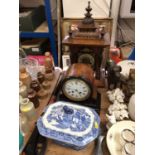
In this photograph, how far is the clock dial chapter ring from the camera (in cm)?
64

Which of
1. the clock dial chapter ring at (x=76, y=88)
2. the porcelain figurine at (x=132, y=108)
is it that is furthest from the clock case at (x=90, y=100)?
the porcelain figurine at (x=132, y=108)

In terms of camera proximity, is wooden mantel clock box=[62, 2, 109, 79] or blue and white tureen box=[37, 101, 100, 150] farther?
wooden mantel clock box=[62, 2, 109, 79]

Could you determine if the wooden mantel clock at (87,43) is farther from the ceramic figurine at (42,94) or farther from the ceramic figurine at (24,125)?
the ceramic figurine at (24,125)

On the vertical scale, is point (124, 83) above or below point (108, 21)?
below

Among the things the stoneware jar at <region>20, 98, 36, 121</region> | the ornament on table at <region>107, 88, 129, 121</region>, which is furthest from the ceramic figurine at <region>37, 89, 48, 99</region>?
the ornament on table at <region>107, 88, 129, 121</region>

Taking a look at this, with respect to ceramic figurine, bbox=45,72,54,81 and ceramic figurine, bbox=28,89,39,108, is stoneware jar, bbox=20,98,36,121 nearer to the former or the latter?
ceramic figurine, bbox=28,89,39,108

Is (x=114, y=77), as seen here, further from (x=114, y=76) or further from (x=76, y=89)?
(x=76, y=89)

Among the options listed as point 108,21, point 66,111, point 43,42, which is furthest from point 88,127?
point 43,42

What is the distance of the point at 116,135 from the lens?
53cm

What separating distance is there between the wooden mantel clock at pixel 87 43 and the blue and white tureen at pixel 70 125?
31 cm

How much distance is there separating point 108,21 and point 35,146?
1131 mm

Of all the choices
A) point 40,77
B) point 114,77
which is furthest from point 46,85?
point 114,77

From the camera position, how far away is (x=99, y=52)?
753 millimetres
